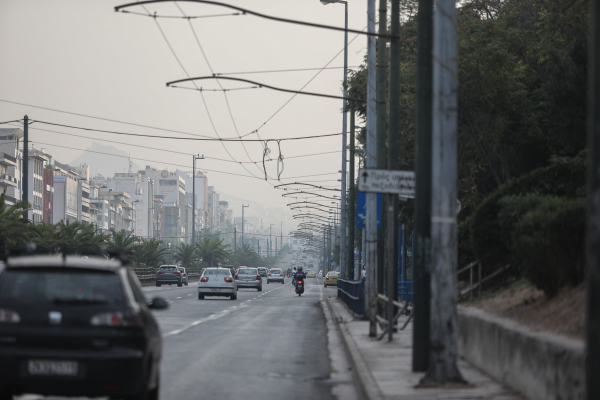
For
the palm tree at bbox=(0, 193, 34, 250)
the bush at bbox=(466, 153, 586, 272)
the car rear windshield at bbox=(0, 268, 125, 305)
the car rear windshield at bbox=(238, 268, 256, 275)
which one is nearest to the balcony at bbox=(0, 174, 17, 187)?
the car rear windshield at bbox=(238, 268, 256, 275)

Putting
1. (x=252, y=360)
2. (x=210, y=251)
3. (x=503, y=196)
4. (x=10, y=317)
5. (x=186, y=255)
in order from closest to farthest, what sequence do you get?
(x=10, y=317) → (x=252, y=360) → (x=503, y=196) → (x=186, y=255) → (x=210, y=251)

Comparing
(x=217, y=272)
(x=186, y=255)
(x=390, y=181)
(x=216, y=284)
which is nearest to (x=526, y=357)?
(x=390, y=181)

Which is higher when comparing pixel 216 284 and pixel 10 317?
pixel 10 317

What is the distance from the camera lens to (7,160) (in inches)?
4471

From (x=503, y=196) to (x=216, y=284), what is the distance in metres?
26.1

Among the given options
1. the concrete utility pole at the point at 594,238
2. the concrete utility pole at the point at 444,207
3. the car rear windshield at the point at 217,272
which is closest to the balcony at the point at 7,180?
the car rear windshield at the point at 217,272

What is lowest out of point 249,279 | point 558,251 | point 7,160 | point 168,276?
point 168,276

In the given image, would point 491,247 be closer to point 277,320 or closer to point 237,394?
point 237,394

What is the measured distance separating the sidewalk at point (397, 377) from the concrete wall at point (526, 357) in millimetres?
171

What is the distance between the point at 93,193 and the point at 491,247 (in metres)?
165

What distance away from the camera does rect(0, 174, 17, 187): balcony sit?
11006 cm

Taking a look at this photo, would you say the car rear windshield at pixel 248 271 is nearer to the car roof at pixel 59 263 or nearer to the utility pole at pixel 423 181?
the utility pole at pixel 423 181

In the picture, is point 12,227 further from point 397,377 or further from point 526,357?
point 526,357

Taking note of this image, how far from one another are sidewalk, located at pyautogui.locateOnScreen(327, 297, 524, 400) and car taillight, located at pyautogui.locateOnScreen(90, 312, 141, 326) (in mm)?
2741
